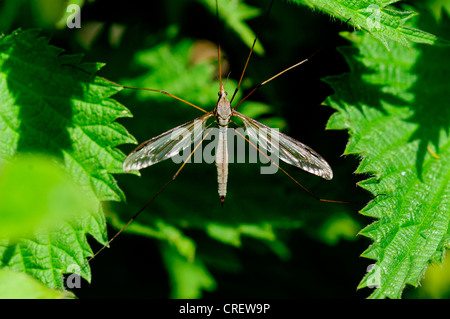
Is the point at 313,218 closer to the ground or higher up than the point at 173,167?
closer to the ground

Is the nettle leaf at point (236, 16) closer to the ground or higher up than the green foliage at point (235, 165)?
higher up

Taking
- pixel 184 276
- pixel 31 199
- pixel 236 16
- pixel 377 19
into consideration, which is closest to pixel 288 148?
pixel 377 19

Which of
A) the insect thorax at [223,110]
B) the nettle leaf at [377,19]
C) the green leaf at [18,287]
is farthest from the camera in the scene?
the insect thorax at [223,110]

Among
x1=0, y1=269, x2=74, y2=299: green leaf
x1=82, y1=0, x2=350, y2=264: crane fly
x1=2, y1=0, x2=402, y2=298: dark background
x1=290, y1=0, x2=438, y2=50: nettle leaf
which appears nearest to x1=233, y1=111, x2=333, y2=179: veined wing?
x1=82, y1=0, x2=350, y2=264: crane fly

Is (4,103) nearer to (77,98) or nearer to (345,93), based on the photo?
(77,98)

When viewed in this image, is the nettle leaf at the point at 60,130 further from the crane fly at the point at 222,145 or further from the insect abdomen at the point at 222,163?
the insect abdomen at the point at 222,163

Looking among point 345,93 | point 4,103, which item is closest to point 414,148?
point 345,93

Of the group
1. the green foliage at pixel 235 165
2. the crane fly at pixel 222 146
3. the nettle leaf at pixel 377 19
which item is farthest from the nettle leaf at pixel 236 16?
the nettle leaf at pixel 377 19
